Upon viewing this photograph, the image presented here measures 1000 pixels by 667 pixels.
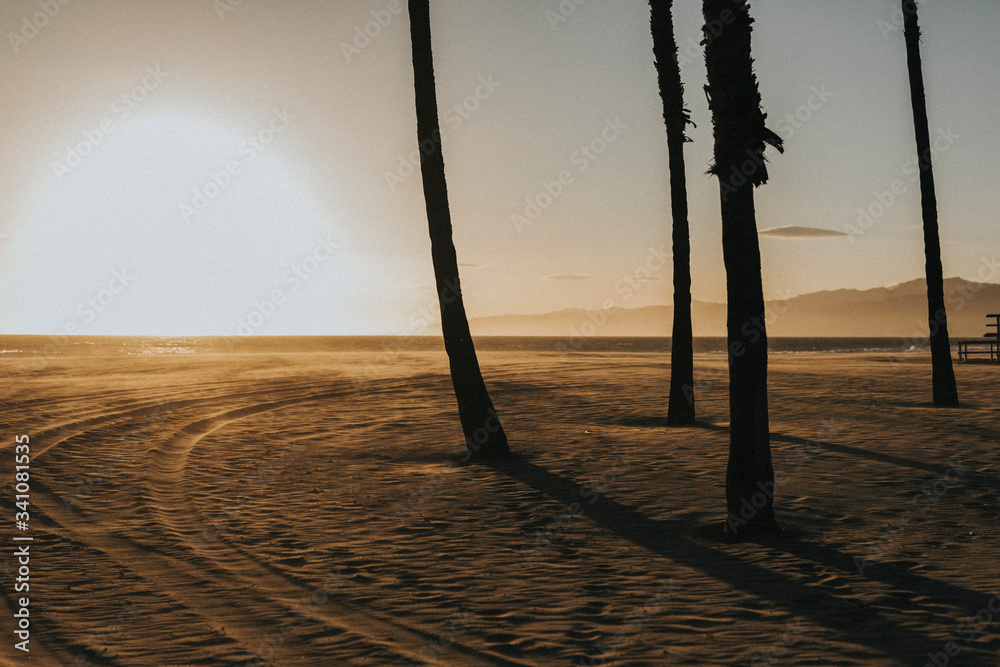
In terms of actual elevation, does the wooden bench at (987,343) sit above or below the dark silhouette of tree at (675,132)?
below

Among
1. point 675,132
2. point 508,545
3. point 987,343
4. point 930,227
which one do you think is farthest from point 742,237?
point 987,343

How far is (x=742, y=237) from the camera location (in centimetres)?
726

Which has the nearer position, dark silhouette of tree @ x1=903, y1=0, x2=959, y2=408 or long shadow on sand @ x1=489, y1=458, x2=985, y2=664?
long shadow on sand @ x1=489, y1=458, x2=985, y2=664

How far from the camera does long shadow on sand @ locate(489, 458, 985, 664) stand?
507 cm

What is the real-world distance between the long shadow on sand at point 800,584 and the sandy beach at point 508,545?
0.03m

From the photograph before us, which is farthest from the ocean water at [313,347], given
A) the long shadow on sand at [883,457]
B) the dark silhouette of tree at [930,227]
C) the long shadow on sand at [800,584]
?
the long shadow on sand at [800,584]

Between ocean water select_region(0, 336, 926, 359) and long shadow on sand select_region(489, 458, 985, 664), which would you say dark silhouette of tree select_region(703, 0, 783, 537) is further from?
ocean water select_region(0, 336, 926, 359)

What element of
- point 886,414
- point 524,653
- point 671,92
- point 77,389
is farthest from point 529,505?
point 77,389

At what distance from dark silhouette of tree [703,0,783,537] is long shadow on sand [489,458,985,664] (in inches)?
22.9

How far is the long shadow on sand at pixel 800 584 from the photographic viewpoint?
5066 mm

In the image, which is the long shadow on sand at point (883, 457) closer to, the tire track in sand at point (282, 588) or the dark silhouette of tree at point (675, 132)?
the dark silhouette of tree at point (675, 132)

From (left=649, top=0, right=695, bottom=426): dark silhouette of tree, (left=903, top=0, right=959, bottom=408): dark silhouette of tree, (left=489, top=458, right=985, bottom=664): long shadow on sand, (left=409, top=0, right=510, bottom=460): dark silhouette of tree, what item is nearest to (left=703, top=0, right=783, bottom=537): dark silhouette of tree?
(left=489, top=458, right=985, bottom=664): long shadow on sand

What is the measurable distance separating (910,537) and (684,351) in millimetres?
6765

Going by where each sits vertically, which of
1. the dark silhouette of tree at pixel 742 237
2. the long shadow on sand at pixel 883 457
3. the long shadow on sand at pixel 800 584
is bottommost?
the long shadow on sand at pixel 800 584
